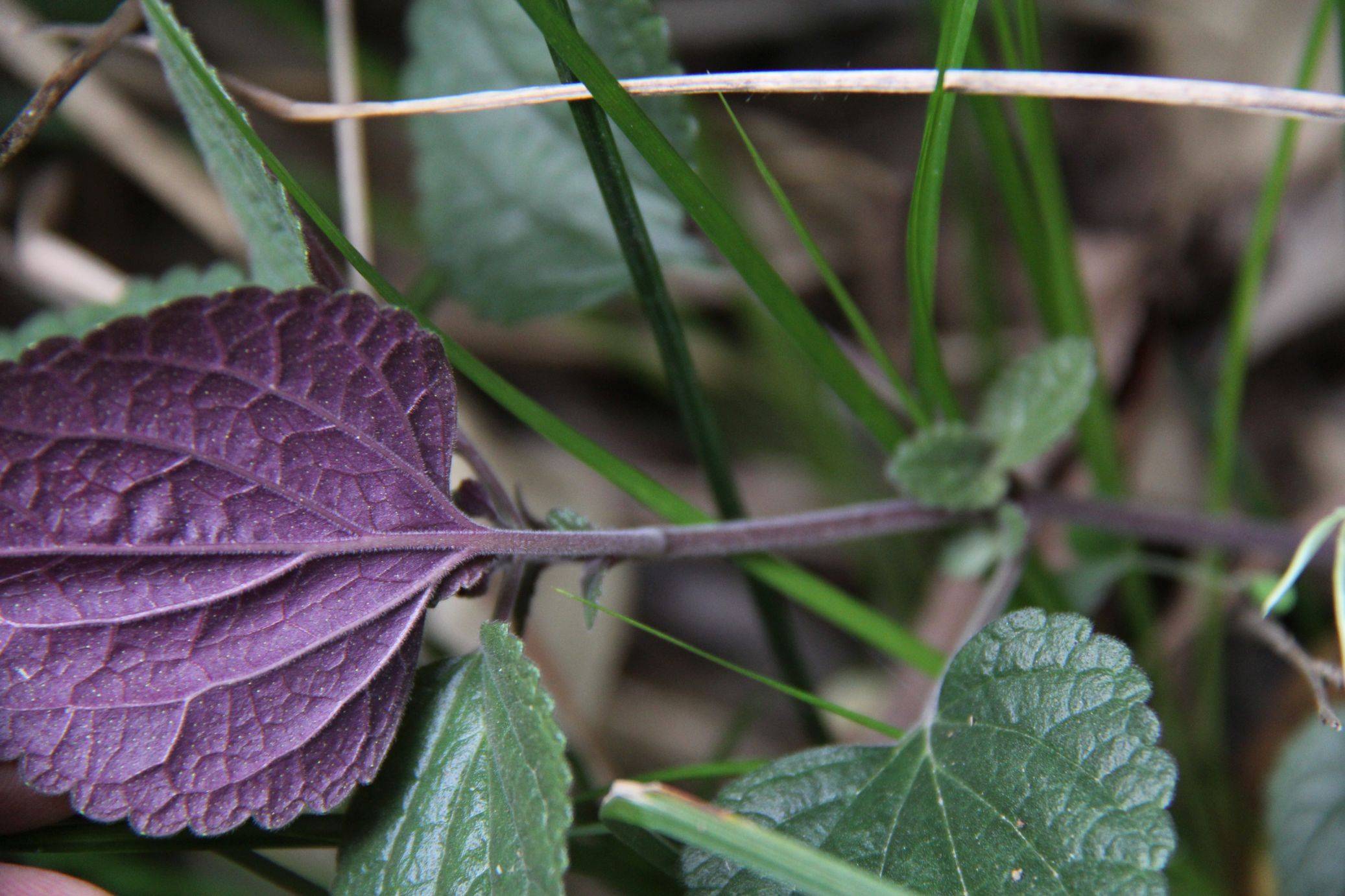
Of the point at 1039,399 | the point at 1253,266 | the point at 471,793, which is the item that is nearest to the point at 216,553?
the point at 471,793

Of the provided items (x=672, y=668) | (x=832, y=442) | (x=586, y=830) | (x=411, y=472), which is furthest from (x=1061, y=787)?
(x=672, y=668)

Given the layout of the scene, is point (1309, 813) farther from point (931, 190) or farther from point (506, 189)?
point (506, 189)

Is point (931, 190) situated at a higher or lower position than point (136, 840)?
higher

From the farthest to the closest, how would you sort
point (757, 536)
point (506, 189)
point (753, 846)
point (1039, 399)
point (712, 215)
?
point (506, 189) → point (1039, 399) → point (757, 536) → point (712, 215) → point (753, 846)

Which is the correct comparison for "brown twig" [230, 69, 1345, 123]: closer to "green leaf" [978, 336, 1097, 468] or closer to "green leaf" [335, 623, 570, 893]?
"green leaf" [978, 336, 1097, 468]

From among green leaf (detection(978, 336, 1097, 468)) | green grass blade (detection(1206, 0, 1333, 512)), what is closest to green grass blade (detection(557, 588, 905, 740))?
green leaf (detection(978, 336, 1097, 468))

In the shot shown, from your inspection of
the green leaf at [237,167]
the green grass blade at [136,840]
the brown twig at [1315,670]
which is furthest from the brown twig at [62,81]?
the brown twig at [1315,670]

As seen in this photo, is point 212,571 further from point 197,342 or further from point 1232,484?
point 1232,484
